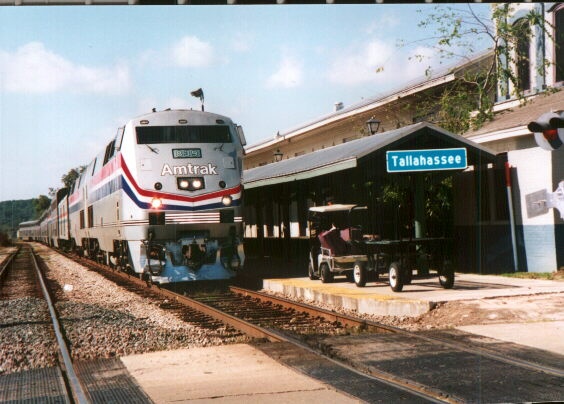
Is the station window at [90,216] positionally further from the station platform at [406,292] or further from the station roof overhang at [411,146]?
the station roof overhang at [411,146]

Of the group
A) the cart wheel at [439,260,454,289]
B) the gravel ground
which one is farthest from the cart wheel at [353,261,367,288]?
the gravel ground

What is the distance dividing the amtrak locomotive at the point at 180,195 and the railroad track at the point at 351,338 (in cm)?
Answer: 85

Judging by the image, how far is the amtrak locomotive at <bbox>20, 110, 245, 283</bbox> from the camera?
14734mm

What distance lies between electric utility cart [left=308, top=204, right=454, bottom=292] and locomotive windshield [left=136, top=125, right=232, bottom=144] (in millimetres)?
2723

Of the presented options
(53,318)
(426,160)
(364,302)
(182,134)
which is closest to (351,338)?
(364,302)

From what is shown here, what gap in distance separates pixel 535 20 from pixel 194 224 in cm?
1004

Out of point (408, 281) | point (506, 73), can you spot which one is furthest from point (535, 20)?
point (408, 281)

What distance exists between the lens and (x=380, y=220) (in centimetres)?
1942

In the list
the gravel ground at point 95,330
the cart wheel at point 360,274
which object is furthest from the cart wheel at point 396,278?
the gravel ground at point 95,330

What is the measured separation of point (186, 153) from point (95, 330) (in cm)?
568

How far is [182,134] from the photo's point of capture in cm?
1537

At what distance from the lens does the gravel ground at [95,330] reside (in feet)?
28.5

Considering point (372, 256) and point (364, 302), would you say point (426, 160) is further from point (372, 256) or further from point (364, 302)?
point (364, 302)

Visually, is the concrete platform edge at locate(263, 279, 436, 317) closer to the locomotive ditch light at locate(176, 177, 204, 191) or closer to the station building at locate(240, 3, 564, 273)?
the station building at locate(240, 3, 564, 273)
